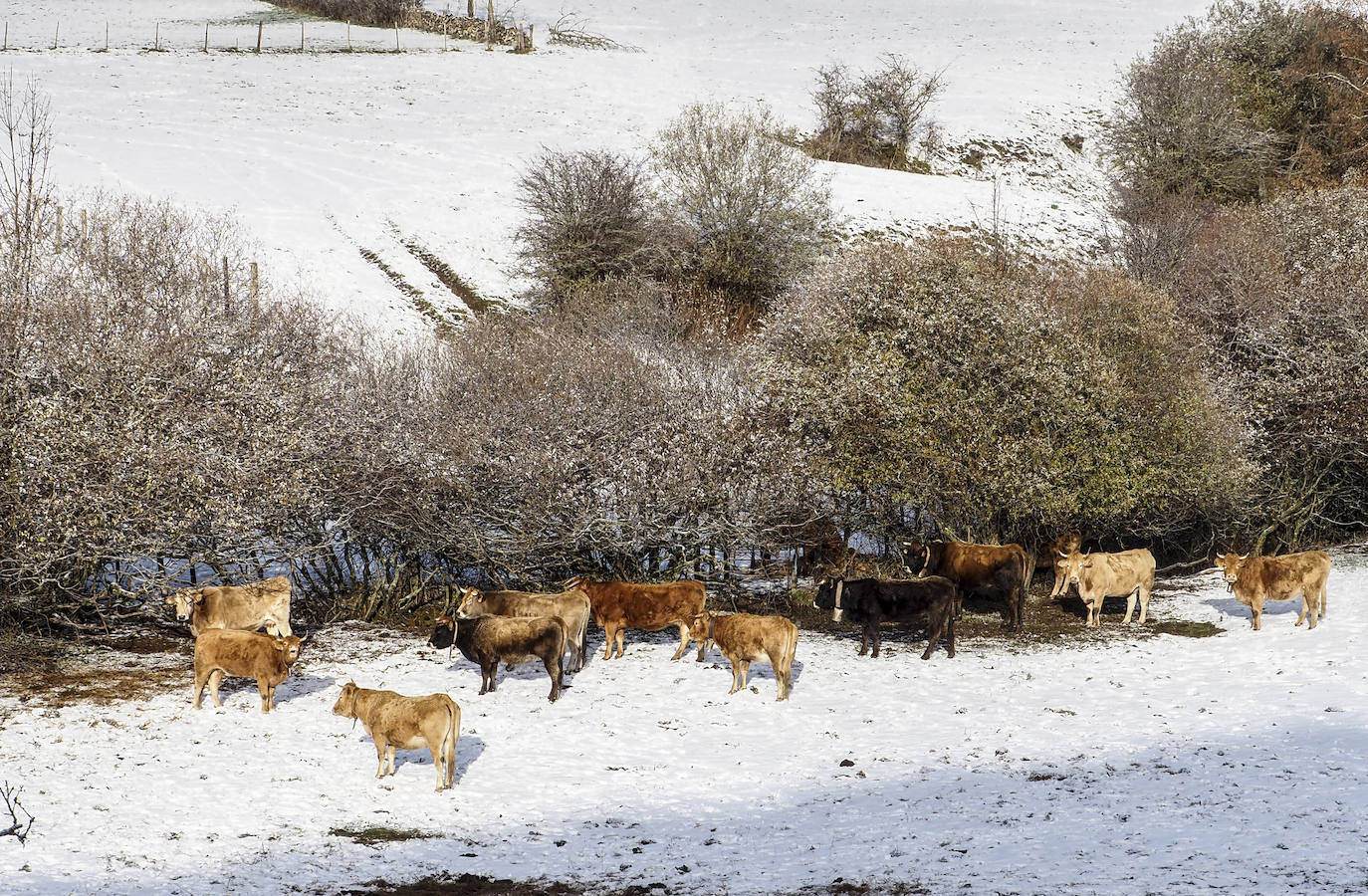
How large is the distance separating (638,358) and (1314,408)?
14144 millimetres

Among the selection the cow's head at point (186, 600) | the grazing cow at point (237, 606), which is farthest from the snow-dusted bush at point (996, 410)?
the cow's head at point (186, 600)

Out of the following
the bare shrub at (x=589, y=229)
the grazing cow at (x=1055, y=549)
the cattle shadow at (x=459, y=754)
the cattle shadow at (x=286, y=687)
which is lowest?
the cattle shadow at (x=286, y=687)

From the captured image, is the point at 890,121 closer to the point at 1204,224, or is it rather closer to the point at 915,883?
the point at 1204,224

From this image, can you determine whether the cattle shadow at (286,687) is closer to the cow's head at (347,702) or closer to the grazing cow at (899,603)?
the cow's head at (347,702)

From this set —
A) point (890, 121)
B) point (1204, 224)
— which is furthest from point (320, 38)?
point (1204, 224)

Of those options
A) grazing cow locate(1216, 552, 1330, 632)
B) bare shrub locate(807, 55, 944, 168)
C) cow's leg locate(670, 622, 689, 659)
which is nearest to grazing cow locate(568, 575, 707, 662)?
cow's leg locate(670, 622, 689, 659)

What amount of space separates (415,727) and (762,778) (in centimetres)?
401

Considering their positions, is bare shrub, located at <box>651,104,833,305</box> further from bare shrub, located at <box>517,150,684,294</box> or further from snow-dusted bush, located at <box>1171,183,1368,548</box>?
snow-dusted bush, located at <box>1171,183,1368,548</box>

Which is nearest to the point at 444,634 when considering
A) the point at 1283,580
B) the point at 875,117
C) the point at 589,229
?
the point at 1283,580

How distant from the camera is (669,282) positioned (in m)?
40.6

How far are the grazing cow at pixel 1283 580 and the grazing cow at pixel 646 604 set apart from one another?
8972 mm

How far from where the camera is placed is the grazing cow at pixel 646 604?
56.4 ft

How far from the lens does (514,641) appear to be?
596 inches

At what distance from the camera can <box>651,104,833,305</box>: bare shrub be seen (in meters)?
41.8
